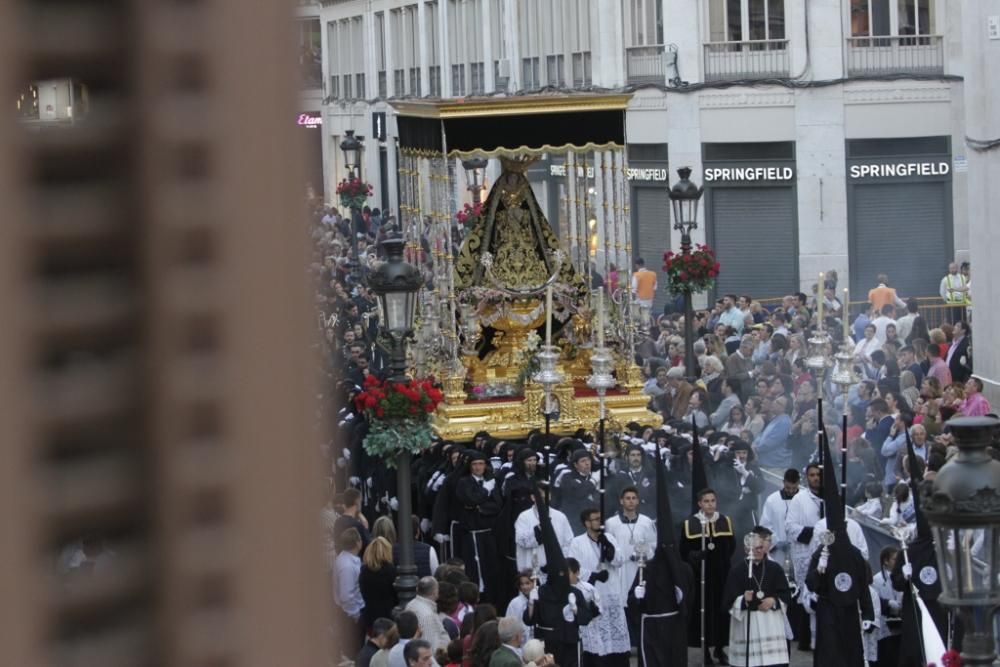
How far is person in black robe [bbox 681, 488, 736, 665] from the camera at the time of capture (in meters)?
14.7

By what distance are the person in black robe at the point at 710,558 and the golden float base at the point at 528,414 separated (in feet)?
17.8

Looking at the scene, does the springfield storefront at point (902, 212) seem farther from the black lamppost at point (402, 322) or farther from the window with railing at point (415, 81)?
the black lamppost at point (402, 322)

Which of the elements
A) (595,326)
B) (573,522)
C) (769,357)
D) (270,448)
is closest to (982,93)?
(769,357)

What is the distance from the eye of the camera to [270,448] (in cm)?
80

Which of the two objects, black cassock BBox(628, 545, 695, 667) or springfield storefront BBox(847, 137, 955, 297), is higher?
springfield storefront BBox(847, 137, 955, 297)

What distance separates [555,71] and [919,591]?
107 feet

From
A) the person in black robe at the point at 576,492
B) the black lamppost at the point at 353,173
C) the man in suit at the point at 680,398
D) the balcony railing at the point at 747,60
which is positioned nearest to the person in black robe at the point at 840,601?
the person in black robe at the point at 576,492

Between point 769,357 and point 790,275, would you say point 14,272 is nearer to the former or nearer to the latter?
point 769,357

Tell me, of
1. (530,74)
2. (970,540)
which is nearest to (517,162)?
(970,540)

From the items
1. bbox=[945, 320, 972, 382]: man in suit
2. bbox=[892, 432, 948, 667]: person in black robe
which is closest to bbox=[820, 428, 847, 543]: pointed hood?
bbox=[892, 432, 948, 667]: person in black robe

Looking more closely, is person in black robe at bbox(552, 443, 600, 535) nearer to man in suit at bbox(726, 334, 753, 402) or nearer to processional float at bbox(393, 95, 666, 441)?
processional float at bbox(393, 95, 666, 441)

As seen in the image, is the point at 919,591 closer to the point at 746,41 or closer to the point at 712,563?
the point at 712,563

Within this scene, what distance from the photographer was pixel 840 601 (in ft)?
43.9

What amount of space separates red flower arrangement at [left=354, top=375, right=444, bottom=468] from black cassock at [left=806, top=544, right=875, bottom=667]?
285cm
